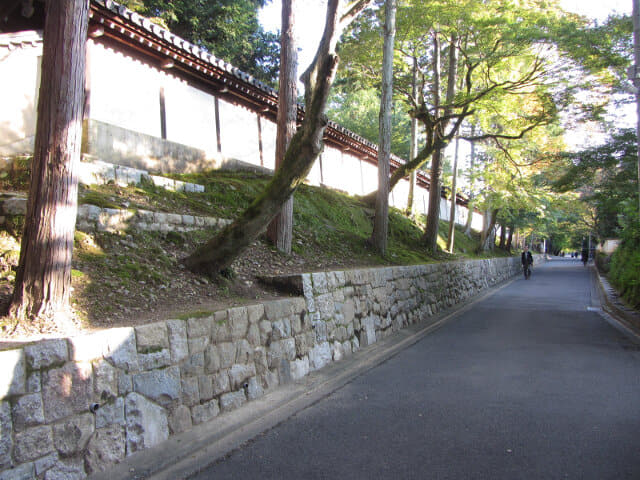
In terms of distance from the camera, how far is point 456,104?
15977mm

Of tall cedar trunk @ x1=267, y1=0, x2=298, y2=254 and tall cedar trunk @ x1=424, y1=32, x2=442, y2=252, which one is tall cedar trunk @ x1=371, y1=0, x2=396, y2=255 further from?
tall cedar trunk @ x1=424, y1=32, x2=442, y2=252

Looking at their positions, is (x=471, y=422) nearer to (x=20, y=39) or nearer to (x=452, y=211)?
(x=20, y=39)

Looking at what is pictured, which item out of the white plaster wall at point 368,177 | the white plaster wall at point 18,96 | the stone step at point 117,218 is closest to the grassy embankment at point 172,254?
the stone step at point 117,218

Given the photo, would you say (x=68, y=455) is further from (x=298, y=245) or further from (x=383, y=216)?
(x=383, y=216)

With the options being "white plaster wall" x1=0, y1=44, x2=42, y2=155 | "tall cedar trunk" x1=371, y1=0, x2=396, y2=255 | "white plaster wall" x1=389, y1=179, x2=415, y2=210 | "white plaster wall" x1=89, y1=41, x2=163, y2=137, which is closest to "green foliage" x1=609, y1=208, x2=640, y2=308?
"tall cedar trunk" x1=371, y1=0, x2=396, y2=255

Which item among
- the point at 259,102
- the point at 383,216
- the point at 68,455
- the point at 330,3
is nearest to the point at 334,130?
the point at 259,102

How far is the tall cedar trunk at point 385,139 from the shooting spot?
14242 mm

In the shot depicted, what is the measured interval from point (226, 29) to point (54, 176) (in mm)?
19281

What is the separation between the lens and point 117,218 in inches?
284

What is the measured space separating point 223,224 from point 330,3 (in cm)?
449

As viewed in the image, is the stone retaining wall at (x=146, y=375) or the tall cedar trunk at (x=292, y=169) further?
the tall cedar trunk at (x=292, y=169)

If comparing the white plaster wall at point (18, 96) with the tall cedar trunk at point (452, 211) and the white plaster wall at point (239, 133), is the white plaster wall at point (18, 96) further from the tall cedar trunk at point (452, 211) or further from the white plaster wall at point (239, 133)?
the tall cedar trunk at point (452, 211)

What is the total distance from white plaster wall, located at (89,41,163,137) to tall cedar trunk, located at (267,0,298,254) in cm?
401

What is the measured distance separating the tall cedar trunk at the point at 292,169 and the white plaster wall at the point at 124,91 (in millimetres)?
5881
